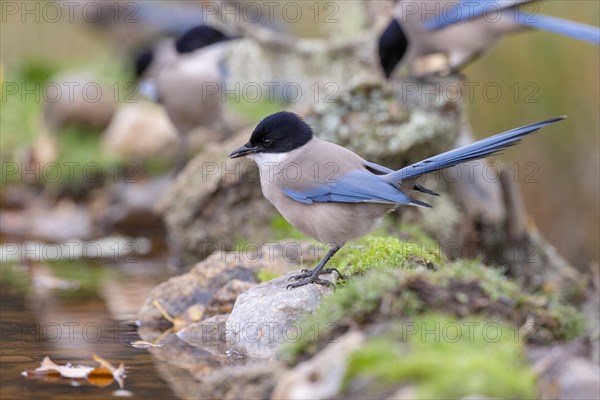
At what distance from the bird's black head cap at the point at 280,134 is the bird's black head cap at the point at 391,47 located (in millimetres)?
3558

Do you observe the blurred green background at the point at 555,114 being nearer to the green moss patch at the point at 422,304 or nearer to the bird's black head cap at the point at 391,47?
the bird's black head cap at the point at 391,47

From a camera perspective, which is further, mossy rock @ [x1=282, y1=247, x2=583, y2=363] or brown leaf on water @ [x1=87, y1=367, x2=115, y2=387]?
brown leaf on water @ [x1=87, y1=367, x2=115, y2=387]

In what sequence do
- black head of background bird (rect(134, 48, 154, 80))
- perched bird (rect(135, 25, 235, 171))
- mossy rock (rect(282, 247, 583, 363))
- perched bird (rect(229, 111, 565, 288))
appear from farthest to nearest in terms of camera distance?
black head of background bird (rect(134, 48, 154, 80)) → perched bird (rect(135, 25, 235, 171)) → perched bird (rect(229, 111, 565, 288)) → mossy rock (rect(282, 247, 583, 363))

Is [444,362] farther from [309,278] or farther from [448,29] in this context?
[448,29]

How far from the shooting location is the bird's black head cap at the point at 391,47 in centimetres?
846

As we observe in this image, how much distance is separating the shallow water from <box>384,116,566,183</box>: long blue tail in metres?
1.31

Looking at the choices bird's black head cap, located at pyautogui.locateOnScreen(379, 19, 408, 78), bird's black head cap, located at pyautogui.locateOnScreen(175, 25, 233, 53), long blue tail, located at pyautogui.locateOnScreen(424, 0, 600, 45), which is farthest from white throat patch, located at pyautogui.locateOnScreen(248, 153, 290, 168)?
bird's black head cap, located at pyautogui.locateOnScreen(175, 25, 233, 53)

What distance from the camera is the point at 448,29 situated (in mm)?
8359

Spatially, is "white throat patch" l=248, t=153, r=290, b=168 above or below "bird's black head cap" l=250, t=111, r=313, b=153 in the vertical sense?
below

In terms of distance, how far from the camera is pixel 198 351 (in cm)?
471

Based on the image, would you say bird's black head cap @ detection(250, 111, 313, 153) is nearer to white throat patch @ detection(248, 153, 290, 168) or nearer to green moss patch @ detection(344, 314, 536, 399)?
white throat patch @ detection(248, 153, 290, 168)

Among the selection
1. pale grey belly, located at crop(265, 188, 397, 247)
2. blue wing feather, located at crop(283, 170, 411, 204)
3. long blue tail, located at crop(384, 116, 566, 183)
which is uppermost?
long blue tail, located at crop(384, 116, 566, 183)

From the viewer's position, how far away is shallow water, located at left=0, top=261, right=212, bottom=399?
13.0 feet

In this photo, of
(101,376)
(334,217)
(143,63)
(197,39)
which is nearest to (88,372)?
(101,376)
